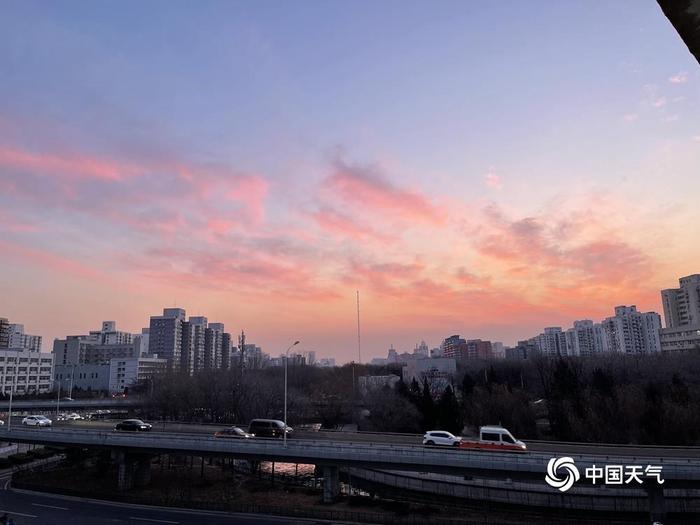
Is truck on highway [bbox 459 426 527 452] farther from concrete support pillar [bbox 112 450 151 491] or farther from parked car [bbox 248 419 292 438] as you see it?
concrete support pillar [bbox 112 450 151 491]

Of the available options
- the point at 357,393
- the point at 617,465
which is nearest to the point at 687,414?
the point at 617,465

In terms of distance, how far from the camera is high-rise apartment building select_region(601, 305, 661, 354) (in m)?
154

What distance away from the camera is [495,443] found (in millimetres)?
34281

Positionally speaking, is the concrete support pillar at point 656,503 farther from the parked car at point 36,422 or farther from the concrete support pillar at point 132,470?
the parked car at point 36,422

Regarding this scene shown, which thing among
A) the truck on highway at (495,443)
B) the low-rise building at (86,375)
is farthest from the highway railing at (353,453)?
the low-rise building at (86,375)

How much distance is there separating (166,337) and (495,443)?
522 ft

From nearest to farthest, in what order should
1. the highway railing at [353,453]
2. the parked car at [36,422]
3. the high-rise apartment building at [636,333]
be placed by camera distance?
1. the highway railing at [353,453]
2. the parked car at [36,422]
3. the high-rise apartment building at [636,333]

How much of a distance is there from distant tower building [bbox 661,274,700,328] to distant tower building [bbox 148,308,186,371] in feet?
496

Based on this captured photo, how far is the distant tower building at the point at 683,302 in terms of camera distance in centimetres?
13500

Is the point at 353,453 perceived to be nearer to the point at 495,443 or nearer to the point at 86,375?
the point at 495,443

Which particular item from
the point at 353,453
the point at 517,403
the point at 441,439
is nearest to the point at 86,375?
the point at 517,403

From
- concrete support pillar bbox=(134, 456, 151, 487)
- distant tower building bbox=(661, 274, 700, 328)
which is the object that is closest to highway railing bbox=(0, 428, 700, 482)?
concrete support pillar bbox=(134, 456, 151, 487)

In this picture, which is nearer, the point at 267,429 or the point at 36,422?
the point at 267,429

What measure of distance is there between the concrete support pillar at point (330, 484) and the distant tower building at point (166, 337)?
479ft
